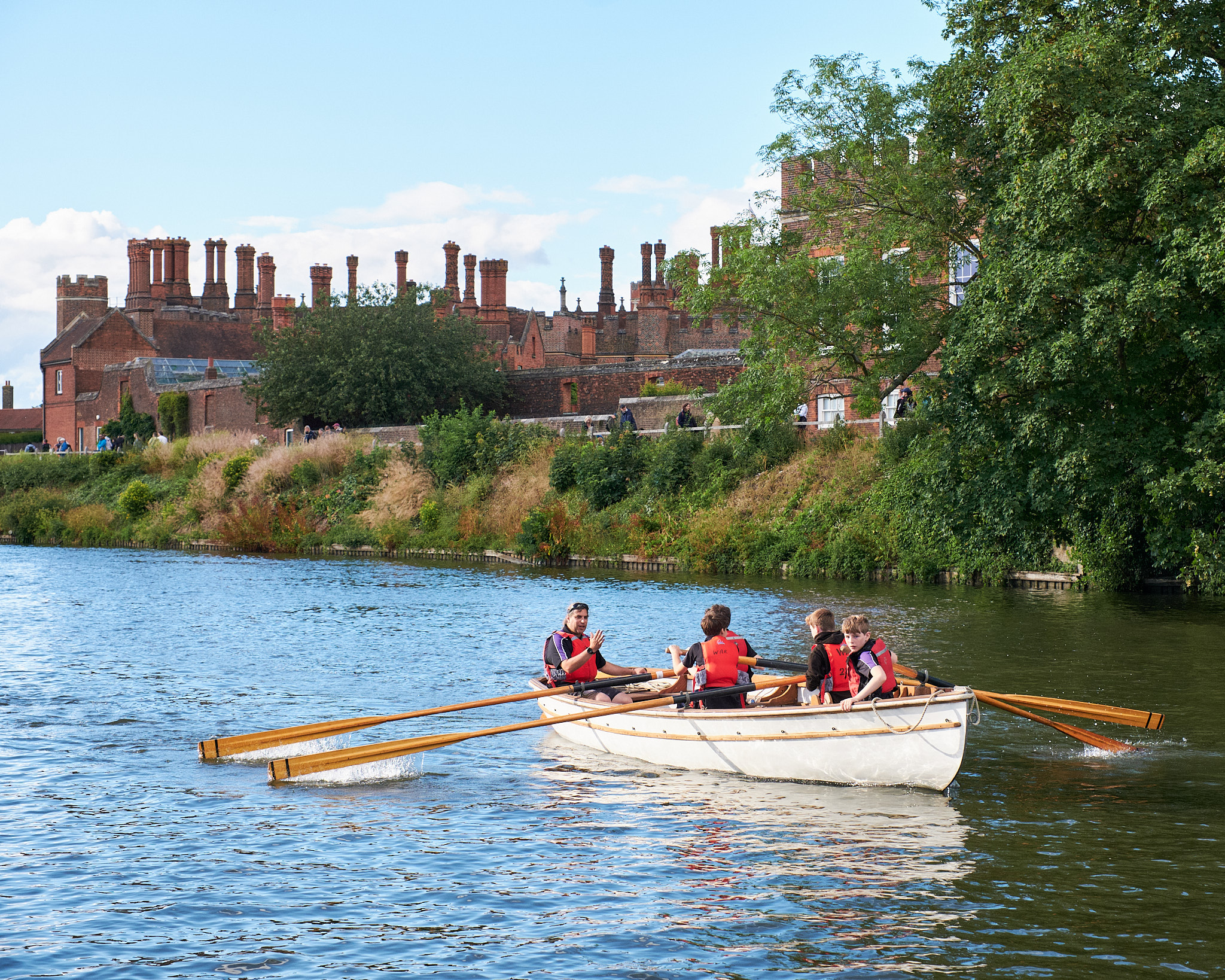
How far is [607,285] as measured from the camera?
85250 mm

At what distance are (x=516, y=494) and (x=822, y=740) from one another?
30583 millimetres

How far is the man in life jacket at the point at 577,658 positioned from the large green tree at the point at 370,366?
39.3m

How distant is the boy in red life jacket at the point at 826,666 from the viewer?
12352mm

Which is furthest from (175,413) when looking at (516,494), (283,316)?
(516,494)

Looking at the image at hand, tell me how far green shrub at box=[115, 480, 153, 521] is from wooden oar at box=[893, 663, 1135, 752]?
1752 inches

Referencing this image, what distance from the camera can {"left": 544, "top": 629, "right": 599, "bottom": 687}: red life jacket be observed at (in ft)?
47.3

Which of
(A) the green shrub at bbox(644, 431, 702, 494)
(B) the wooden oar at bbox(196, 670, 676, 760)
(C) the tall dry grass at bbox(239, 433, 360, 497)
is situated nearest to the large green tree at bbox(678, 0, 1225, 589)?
(A) the green shrub at bbox(644, 431, 702, 494)

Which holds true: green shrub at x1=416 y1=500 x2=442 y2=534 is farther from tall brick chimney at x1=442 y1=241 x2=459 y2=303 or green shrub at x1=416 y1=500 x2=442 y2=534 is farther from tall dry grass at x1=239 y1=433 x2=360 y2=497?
tall brick chimney at x1=442 y1=241 x2=459 y2=303

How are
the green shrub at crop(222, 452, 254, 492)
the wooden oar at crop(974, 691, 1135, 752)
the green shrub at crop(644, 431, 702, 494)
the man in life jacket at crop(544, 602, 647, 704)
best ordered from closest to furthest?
the wooden oar at crop(974, 691, 1135, 752), the man in life jacket at crop(544, 602, 647, 704), the green shrub at crop(644, 431, 702, 494), the green shrub at crop(222, 452, 254, 492)

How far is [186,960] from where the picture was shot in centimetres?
820

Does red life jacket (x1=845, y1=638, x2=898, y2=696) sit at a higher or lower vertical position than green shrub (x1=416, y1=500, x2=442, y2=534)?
→ lower

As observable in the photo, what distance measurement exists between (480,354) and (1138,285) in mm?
38757

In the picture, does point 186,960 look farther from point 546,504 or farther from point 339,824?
point 546,504

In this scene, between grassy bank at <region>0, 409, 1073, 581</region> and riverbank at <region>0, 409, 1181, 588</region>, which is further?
grassy bank at <region>0, 409, 1073, 581</region>
